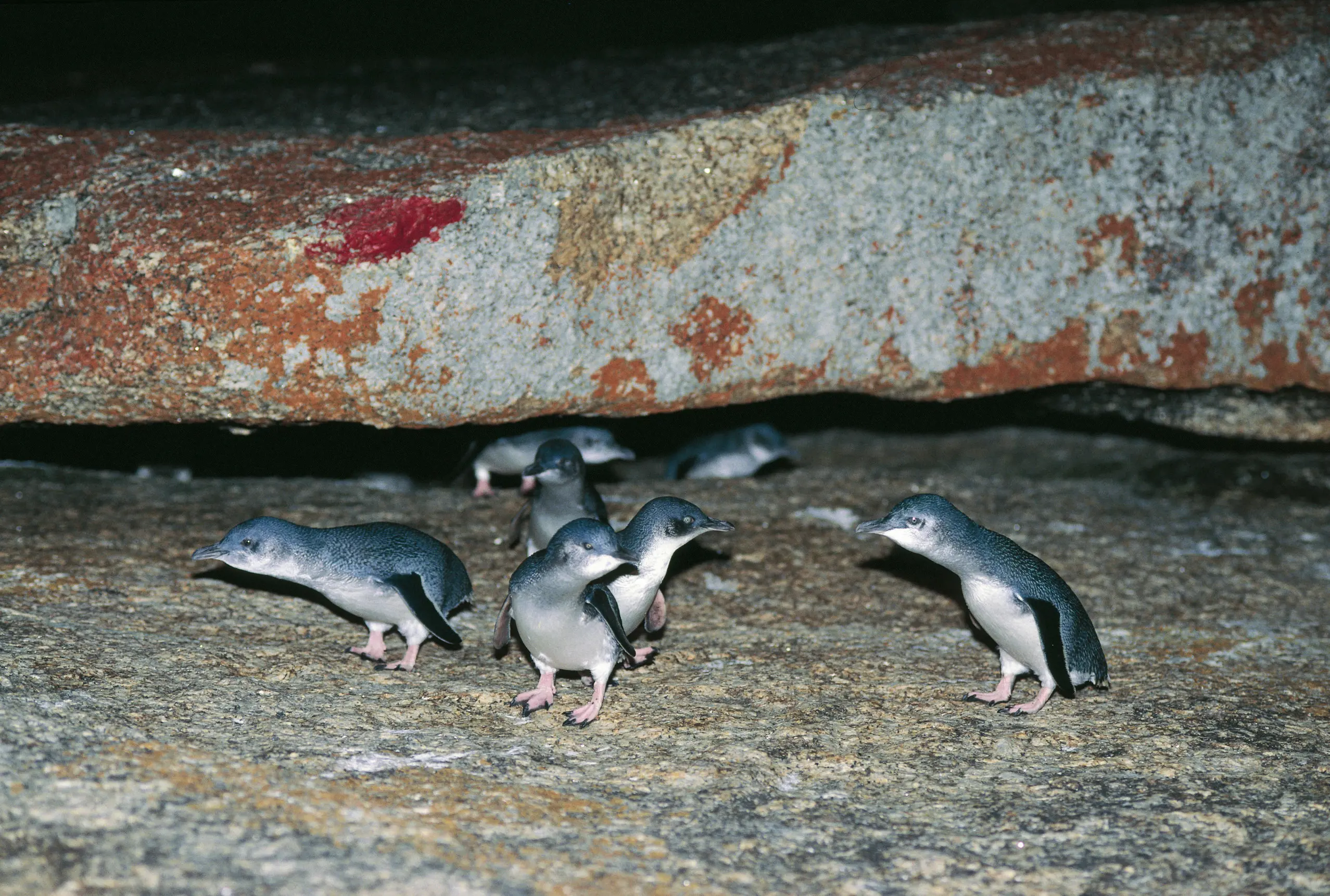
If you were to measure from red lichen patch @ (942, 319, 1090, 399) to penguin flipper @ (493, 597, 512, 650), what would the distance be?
181 cm

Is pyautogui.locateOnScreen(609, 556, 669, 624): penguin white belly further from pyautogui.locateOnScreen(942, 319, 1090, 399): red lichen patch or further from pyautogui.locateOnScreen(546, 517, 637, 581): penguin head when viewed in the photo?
pyautogui.locateOnScreen(942, 319, 1090, 399): red lichen patch

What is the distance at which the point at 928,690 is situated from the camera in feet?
9.84

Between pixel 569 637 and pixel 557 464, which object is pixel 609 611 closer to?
pixel 569 637

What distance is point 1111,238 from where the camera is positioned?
406 centimetres

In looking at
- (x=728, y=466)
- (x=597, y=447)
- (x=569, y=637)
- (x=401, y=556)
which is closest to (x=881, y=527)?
(x=569, y=637)

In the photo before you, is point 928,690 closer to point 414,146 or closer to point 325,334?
point 325,334

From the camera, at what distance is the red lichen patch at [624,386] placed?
3.78 m

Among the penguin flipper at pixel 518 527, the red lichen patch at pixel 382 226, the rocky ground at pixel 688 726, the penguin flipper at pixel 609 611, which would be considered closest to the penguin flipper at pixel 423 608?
the rocky ground at pixel 688 726

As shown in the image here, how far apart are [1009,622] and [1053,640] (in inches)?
5.5

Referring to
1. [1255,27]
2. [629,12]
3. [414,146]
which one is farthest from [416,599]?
[629,12]

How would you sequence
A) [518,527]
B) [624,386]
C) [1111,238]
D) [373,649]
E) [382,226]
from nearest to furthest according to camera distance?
1. [373,649]
2. [382,226]
3. [624,386]
4. [518,527]
5. [1111,238]

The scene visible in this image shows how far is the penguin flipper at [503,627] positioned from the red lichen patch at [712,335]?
114 cm

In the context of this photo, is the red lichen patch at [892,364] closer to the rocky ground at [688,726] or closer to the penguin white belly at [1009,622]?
the rocky ground at [688,726]

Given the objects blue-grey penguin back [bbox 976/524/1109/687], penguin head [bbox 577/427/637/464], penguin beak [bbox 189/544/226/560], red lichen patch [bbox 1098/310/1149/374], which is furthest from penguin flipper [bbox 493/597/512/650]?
red lichen patch [bbox 1098/310/1149/374]
